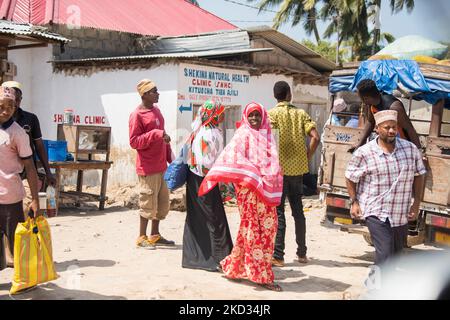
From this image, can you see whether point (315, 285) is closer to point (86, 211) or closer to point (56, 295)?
point (56, 295)

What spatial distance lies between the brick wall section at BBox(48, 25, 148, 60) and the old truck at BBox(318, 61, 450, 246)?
8.14 meters

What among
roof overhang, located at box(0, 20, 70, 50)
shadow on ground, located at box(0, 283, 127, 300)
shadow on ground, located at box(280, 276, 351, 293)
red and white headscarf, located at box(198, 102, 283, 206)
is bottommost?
shadow on ground, located at box(0, 283, 127, 300)

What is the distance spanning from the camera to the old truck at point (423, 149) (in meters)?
5.54

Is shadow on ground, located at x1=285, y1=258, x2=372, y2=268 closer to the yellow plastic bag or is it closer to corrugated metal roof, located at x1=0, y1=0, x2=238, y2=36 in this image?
the yellow plastic bag

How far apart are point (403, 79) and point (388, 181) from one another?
2019 mm

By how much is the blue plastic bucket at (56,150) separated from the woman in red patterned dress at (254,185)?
471 centimetres

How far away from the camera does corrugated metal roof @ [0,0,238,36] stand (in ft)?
45.0

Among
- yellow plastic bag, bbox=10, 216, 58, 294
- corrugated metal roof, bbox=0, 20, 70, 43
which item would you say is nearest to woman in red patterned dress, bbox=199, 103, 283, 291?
yellow plastic bag, bbox=10, 216, 58, 294

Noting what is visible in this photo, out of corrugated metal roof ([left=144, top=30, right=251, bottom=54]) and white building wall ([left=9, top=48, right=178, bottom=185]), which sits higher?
corrugated metal roof ([left=144, top=30, right=251, bottom=54])

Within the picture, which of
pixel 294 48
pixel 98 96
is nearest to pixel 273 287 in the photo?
pixel 98 96

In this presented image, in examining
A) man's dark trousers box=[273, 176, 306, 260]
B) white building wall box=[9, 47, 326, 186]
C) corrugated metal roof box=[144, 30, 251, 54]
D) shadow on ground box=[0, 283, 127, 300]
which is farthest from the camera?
corrugated metal roof box=[144, 30, 251, 54]

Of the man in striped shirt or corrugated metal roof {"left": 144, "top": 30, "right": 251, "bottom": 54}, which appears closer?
the man in striped shirt

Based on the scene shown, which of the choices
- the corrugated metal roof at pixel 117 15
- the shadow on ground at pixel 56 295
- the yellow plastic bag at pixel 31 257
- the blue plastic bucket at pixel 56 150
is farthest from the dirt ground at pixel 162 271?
the corrugated metal roof at pixel 117 15

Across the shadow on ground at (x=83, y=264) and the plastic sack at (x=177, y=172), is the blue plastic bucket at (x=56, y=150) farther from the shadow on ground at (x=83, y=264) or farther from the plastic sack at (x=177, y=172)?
the plastic sack at (x=177, y=172)
